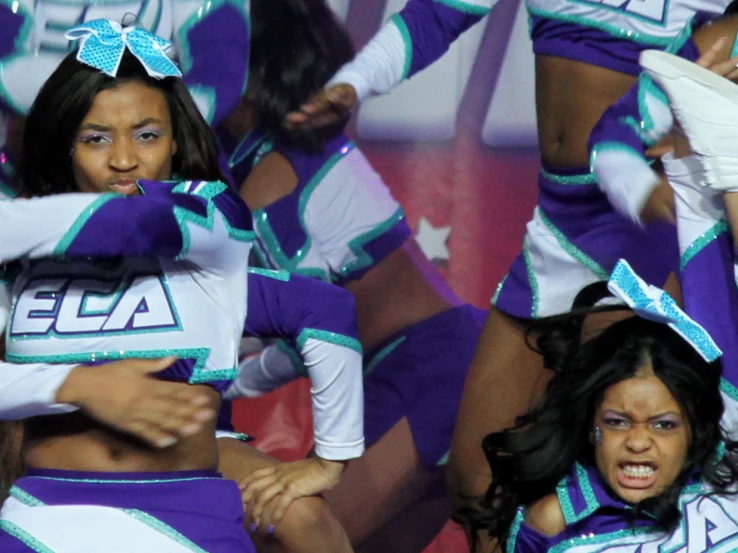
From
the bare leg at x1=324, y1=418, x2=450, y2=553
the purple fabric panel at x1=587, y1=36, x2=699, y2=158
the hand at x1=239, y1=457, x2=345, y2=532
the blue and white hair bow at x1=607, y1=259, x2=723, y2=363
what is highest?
the purple fabric panel at x1=587, y1=36, x2=699, y2=158

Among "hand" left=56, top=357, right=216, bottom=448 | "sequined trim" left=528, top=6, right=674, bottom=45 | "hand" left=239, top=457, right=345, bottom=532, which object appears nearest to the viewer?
"hand" left=56, top=357, right=216, bottom=448

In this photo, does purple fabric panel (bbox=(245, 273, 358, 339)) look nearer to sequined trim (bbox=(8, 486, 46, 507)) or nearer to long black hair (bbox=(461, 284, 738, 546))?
long black hair (bbox=(461, 284, 738, 546))

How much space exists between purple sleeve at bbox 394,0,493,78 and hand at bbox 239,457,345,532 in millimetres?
864

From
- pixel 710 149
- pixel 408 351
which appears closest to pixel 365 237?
pixel 408 351

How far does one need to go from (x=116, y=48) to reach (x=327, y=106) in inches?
29.8

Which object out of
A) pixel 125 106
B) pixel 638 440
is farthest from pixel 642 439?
pixel 125 106

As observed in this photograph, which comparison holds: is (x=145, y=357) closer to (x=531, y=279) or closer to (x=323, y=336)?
(x=323, y=336)

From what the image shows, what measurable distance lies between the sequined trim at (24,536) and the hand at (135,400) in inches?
7.1

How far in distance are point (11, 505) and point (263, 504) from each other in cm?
53

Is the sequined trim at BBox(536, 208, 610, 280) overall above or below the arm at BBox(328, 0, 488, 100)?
below

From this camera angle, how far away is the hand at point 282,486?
8.06 ft

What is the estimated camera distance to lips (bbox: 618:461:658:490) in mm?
2195

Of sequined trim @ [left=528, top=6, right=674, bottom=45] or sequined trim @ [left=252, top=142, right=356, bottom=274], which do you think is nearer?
sequined trim @ [left=528, top=6, right=674, bottom=45]

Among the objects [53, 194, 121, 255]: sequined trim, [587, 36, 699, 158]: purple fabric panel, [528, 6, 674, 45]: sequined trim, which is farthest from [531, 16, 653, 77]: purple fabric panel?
[53, 194, 121, 255]: sequined trim
